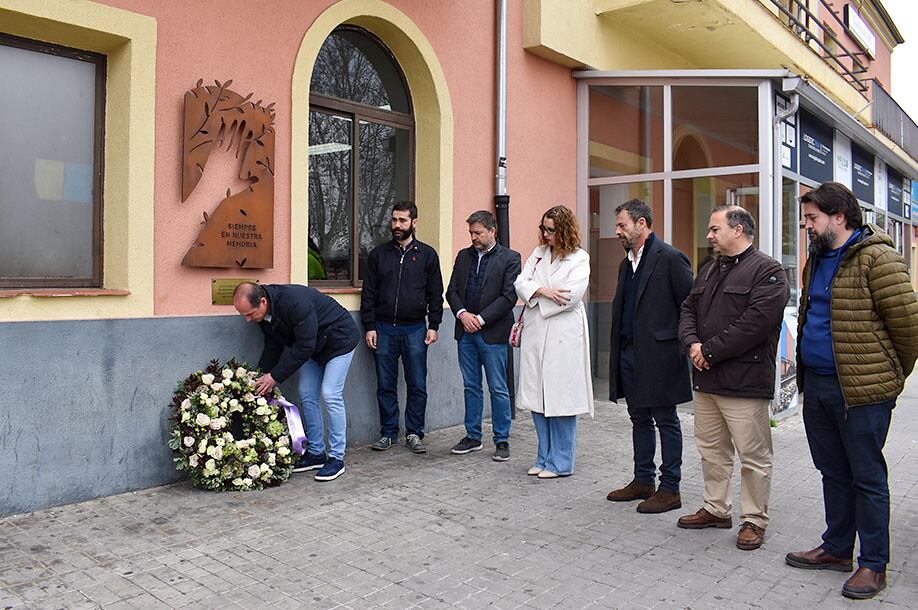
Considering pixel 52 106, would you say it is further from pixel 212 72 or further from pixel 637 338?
pixel 637 338

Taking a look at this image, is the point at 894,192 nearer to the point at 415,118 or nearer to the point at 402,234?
the point at 415,118

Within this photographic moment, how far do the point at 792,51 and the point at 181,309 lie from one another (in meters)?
9.38

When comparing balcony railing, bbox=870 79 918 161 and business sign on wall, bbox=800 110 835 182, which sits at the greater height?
balcony railing, bbox=870 79 918 161

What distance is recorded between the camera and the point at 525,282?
594 cm

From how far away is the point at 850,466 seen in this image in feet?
13.1

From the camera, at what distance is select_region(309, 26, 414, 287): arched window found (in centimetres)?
701

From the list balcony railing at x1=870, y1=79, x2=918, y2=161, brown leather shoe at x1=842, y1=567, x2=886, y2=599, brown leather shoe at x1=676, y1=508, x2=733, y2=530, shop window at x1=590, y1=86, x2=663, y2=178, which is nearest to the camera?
brown leather shoe at x1=842, y1=567, x2=886, y2=599

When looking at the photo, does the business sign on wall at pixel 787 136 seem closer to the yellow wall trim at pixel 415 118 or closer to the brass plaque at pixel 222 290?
the yellow wall trim at pixel 415 118

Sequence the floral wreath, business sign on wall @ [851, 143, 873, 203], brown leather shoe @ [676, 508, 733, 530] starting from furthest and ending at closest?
business sign on wall @ [851, 143, 873, 203] → the floral wreath → brown leather shoe @ [676, 508, 733, 530]

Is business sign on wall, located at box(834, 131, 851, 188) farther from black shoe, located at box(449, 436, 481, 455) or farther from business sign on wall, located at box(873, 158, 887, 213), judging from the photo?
black shoe, located at box(449, 436, 481, 455)

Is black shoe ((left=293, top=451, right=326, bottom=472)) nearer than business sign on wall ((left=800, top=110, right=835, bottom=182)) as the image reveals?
Yes

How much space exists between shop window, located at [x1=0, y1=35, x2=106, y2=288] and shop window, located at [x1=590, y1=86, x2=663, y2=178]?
586 centimetres

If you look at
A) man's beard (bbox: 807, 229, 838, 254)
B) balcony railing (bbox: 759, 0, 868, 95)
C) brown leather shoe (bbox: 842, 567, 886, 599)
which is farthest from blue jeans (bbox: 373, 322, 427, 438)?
balcony railing (bbox: 759, 0, 868, 95)

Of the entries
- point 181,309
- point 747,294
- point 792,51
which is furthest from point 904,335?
point 792,51
